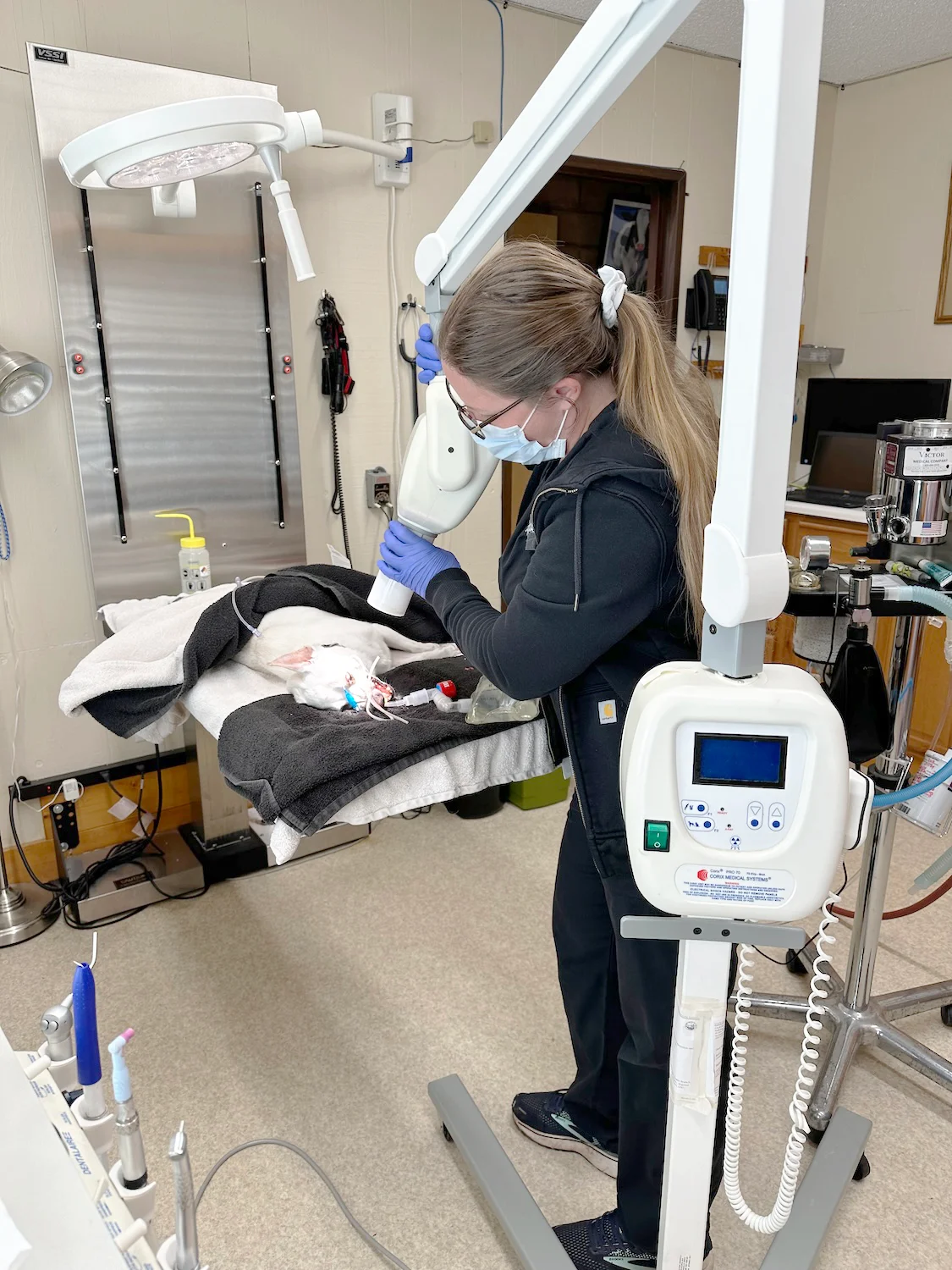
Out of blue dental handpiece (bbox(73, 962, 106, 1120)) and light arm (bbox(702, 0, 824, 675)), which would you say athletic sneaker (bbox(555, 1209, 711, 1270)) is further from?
light arm (bbox(702, 0, 824, 675))

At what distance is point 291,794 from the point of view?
1.24 m

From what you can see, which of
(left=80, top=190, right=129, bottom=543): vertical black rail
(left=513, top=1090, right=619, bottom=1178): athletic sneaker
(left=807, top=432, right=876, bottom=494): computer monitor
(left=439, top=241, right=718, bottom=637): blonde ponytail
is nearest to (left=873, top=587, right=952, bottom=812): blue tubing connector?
(left=439, top=241, right=718, bottom=637): blonde ponytail

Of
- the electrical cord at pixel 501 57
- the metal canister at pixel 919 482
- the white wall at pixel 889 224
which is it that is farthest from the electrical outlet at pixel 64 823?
the white wall at pixel 889 224

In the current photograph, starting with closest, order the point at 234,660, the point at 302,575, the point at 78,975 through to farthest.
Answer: the point at 78,975 → the point at 234,660 → the point at 302,575

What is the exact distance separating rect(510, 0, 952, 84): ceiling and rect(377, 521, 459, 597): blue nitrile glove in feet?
7.83

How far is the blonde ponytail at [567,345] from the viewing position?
1.15 metres

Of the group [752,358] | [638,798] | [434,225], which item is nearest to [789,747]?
[638,798]

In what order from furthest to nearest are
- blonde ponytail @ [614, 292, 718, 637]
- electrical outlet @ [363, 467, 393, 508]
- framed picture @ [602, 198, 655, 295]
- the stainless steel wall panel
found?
framed picture @ [602, 198, 655, 295]
electrical outlet @ [363, 467, 393, 508]
the stainless steel wall panel
blonde ponytail @ [614, 292, 718, 637]

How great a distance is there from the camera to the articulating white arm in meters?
0.78

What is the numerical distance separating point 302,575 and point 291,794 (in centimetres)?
81

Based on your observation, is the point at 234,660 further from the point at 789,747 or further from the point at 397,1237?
the point at 789,747

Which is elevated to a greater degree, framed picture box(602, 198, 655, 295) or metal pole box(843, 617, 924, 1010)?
framed picture box(602, 198, 655, 295)

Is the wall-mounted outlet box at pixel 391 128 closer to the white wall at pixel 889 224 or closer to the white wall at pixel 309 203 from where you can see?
the white wall at pixel 309 203

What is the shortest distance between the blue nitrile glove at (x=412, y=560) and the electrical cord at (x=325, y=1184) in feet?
3.37
